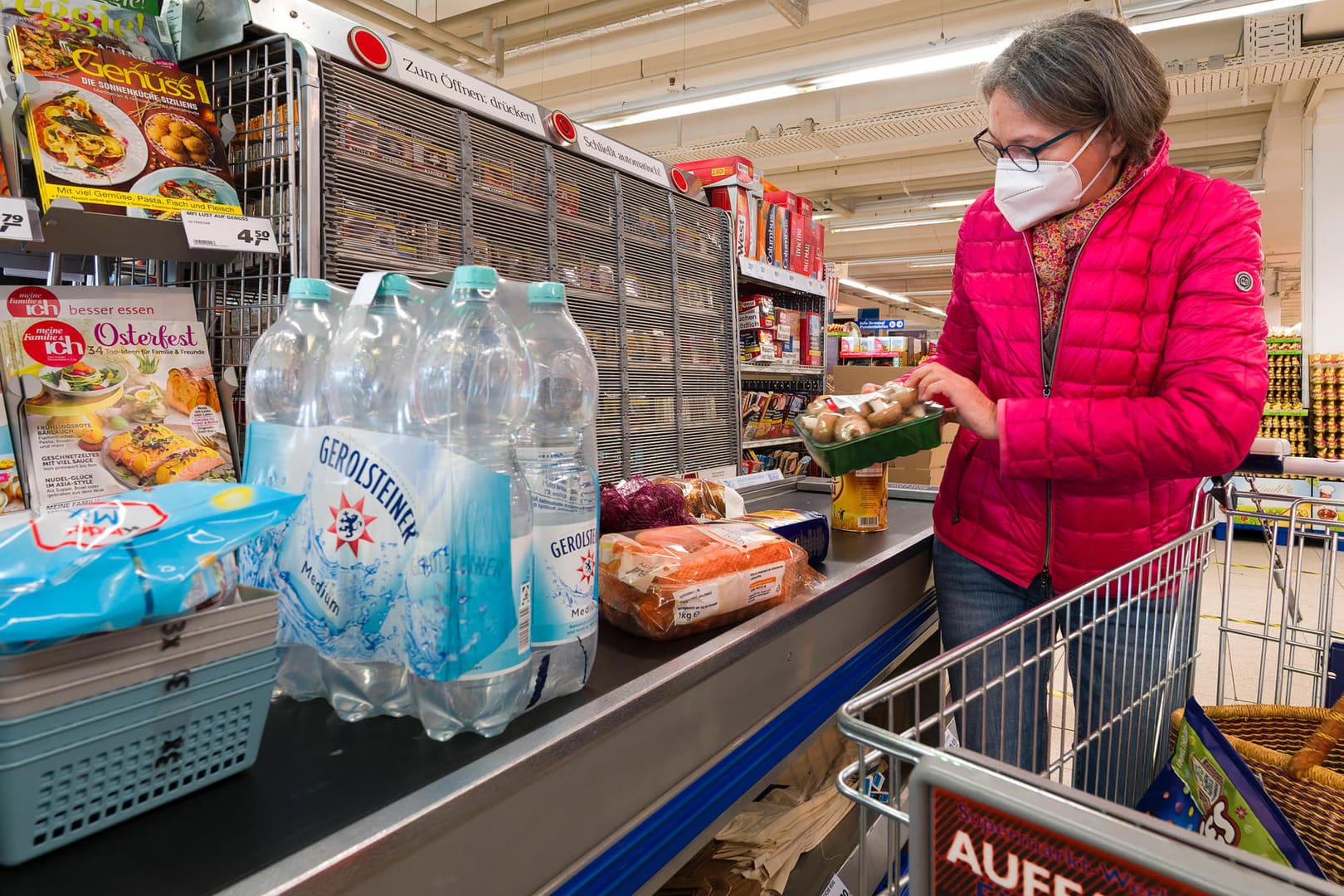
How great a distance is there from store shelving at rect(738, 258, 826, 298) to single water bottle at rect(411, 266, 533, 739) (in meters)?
2.62

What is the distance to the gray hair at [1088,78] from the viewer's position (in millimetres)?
1350

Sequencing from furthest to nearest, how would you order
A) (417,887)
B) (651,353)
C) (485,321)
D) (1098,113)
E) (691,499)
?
(651,353)
(691,499)
(1098,113)
(485,321)
(417,887)

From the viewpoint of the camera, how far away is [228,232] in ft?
4.49

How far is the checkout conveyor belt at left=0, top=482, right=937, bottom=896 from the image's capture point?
0.63 meters

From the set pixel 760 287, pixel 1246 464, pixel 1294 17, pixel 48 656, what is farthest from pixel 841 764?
pixel 1294 17

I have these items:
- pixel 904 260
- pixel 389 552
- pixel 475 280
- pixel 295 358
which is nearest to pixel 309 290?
→ pixel 295 358

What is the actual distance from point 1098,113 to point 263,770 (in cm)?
160

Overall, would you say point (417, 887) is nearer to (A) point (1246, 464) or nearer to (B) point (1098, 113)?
(B) point (1098, 113)

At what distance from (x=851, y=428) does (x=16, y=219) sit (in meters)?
1.40

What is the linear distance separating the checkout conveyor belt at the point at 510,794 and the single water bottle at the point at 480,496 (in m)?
0.05

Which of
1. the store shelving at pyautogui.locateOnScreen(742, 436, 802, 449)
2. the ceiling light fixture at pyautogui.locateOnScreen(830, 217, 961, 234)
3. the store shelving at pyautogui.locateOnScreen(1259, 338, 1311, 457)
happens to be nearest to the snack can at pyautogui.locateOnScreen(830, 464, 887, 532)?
the store shelving at pyautogui.locateOnScreen(742, 436, 802, 449)

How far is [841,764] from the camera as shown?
2.42 metres

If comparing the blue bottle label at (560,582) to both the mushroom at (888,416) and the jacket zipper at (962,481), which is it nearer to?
the mushroom at (888,416)

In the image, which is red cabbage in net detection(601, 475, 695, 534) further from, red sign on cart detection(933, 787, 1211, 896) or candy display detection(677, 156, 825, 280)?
candy display detection(677, 156, 825, 280)
